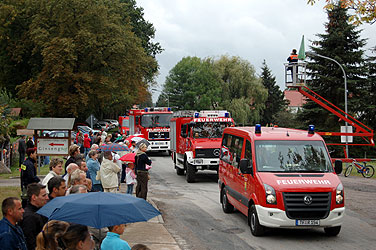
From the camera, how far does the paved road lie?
10016mm

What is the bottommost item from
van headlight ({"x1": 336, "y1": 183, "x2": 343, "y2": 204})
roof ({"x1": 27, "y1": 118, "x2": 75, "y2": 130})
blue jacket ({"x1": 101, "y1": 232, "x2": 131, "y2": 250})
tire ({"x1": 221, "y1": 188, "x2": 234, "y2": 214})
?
tire ({"x1": 221, "y1": 188, "x2": 234, "y2": 214})

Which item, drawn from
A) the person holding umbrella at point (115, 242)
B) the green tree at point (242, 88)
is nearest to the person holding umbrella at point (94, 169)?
the person holding umbrella at point (115, 242)

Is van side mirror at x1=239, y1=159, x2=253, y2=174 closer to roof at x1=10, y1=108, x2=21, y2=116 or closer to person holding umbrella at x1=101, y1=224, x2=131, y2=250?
person holding umbrella at x1=101, y1=224, x2=131, y2=250

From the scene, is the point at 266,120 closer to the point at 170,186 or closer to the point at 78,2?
the point at 78,2

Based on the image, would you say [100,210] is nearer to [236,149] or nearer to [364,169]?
[236,149]

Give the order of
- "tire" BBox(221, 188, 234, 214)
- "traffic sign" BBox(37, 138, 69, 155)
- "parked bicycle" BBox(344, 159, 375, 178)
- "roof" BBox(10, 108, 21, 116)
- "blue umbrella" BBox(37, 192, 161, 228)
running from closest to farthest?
1. "blue umbrella" BBox(37, 192, 161, 228)
2. "tire" BBox(221, 188, 234, 214)
3. "traffic sign" BBox(37, 138, 69, 155)
4. "parked bicycle" BBox(344, 159, 375, 178)
5. "roof" BBox(10, 108, 21, 116)

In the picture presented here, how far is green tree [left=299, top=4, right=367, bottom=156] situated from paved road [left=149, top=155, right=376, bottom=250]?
1088 inches

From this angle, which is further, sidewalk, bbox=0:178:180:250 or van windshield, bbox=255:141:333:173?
van windshield, bbox=255:141:333:173

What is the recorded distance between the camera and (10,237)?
5.09 meters

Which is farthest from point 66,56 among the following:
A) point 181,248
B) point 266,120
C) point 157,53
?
point 266,120

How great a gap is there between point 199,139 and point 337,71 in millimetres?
28799

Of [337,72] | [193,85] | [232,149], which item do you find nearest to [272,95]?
[193,85]

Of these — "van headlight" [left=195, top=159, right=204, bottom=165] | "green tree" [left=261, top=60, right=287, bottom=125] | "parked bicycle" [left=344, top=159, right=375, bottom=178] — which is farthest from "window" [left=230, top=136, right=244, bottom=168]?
"green tree" [left=261, top=60, right=287, bottom=125]

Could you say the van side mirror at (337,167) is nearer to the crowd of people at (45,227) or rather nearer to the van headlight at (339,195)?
the van headlight at (339,195)
